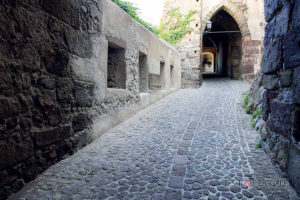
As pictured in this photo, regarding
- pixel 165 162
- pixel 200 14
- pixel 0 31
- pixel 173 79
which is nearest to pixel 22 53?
pixel 0 31

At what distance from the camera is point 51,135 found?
252cm

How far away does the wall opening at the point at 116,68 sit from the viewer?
455 centimetres

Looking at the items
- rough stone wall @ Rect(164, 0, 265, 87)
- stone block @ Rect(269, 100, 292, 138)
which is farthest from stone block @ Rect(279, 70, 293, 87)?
rough stone wall @ Rect(164, 0, 265, 87)

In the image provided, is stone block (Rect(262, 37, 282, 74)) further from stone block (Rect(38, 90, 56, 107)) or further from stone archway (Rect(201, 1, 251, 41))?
stone archway (Rect(201, 1, 251, 41))

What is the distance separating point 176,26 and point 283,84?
31.4 feet

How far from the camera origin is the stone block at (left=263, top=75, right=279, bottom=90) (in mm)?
2642

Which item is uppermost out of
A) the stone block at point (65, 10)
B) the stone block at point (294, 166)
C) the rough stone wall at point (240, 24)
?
the rough stone wall at point (240, 24)

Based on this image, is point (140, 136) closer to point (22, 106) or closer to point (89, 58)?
point (89, 58)

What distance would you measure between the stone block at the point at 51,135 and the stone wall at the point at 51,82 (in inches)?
0.4

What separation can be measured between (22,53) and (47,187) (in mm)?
1353

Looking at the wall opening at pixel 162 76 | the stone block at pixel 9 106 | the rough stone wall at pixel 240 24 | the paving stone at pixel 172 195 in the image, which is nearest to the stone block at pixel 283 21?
the paving stone at pixel 172 195

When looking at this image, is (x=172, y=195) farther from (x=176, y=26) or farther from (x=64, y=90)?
(x=176, y=26)

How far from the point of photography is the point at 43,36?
7.76 feet

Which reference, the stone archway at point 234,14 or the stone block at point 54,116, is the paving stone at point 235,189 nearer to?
the stone block at point 54,116
